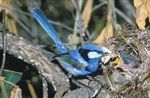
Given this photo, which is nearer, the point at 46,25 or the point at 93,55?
the point at 93,55

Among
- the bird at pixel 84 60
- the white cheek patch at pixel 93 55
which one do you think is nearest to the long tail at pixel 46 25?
the bird at pixel 84 60

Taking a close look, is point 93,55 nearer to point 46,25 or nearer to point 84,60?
point 84,60

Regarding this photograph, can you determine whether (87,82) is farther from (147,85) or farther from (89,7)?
(89,7)

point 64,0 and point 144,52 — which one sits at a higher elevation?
point 64,0

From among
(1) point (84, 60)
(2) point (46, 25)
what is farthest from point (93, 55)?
(2) point (46, 25)

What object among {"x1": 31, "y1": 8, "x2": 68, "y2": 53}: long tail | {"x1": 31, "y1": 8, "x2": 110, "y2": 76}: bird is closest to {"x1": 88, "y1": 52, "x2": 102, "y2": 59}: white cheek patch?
{"x1": 31, "y1": 8, "x2": 110, "y2": 76}: bird

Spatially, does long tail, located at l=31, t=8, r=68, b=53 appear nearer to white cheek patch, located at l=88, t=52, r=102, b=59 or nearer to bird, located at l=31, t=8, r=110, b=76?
bird, located at l=31, t=8, r=110, b=76

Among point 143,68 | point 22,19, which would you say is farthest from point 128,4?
point 143,68

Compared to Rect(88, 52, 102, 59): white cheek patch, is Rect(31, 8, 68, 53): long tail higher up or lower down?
higher up

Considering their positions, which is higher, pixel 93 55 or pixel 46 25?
pixel 46 25

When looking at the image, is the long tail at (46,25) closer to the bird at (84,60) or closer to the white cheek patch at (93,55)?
the bird at (84,60)

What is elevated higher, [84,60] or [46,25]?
[46,25]
